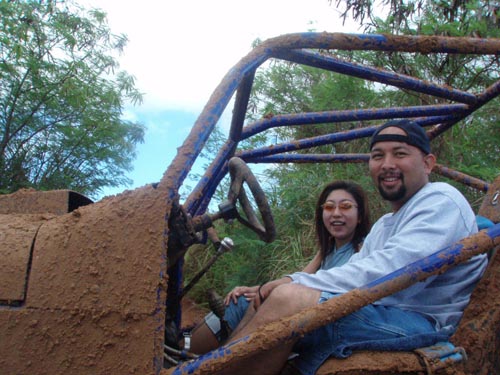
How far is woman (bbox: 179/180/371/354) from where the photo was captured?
231 cm

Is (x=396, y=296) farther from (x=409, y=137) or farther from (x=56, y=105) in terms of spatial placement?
(x=56, y=105)

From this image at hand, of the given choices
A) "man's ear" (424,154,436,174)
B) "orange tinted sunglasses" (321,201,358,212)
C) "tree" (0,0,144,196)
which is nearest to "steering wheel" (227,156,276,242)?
"man's ear" (424,154,436,174)

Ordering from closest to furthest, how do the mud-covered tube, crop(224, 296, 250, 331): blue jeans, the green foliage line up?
the mud-covered tube, crop(224, 296, 250, 331): blue jeans, the green foliage

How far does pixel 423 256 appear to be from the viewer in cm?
147

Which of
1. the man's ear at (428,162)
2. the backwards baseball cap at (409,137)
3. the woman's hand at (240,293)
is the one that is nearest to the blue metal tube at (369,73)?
the backwards baseball cap at (409,137)

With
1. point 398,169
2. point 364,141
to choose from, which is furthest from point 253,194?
point 364,141

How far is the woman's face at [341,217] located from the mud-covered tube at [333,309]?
1.19 metres

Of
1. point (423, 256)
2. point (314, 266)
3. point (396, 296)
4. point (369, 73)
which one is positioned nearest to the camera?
point (423, 256)

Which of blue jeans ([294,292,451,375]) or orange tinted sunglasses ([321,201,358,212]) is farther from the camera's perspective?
orange tinted sunglasses ([321,201,358,212])

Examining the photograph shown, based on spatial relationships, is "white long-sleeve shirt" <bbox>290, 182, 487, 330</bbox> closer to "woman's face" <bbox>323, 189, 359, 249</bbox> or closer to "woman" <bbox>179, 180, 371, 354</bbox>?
"woman" <bbox>179, 180, 371, 354</bbox>

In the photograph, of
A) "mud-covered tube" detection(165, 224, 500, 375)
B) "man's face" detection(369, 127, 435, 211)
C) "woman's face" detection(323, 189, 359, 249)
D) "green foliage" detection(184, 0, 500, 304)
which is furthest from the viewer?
"green foliage" detection(184, 0, 500, 304)

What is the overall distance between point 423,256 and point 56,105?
24.2 feet

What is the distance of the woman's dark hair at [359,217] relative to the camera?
2.66 meters

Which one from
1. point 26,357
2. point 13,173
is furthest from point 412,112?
point 13,173
